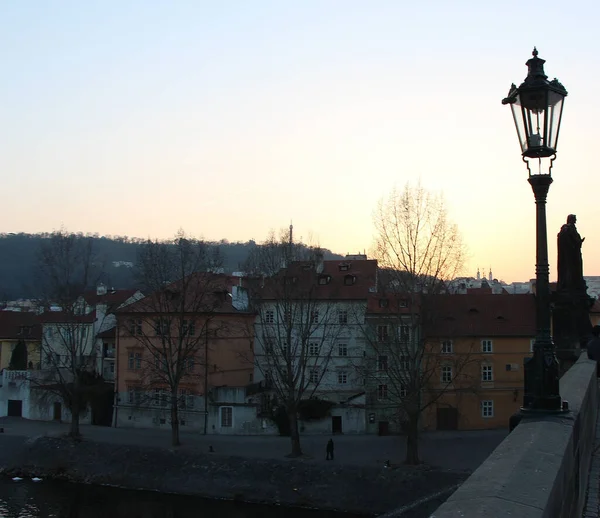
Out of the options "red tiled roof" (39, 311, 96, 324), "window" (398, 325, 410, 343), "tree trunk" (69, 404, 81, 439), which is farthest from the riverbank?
"red tiled roof" (39, 311, 96, 324)

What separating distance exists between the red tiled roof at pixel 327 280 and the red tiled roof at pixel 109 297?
17.9 meters

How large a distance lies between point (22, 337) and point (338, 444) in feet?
114

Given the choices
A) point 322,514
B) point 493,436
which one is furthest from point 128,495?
point 493,436

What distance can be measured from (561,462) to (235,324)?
151ft

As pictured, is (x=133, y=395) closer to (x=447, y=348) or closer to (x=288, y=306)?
(x=288, y=306)

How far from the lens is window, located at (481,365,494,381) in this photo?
154 ft

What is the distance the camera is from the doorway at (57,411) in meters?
54.1

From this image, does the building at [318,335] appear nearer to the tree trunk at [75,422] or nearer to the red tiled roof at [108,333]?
the tree trunk at [75,422]

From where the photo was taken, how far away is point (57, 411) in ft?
A: 179

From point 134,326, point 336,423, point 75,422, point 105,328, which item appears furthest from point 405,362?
point 105,328

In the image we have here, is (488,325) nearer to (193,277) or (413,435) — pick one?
(413,435)

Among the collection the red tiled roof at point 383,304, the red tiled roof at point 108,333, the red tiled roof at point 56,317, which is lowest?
the red tiled roof at point 108,333

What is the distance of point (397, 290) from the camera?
122 feet

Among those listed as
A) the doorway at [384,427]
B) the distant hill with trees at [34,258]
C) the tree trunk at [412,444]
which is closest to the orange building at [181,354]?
the doorway at [384,427]
